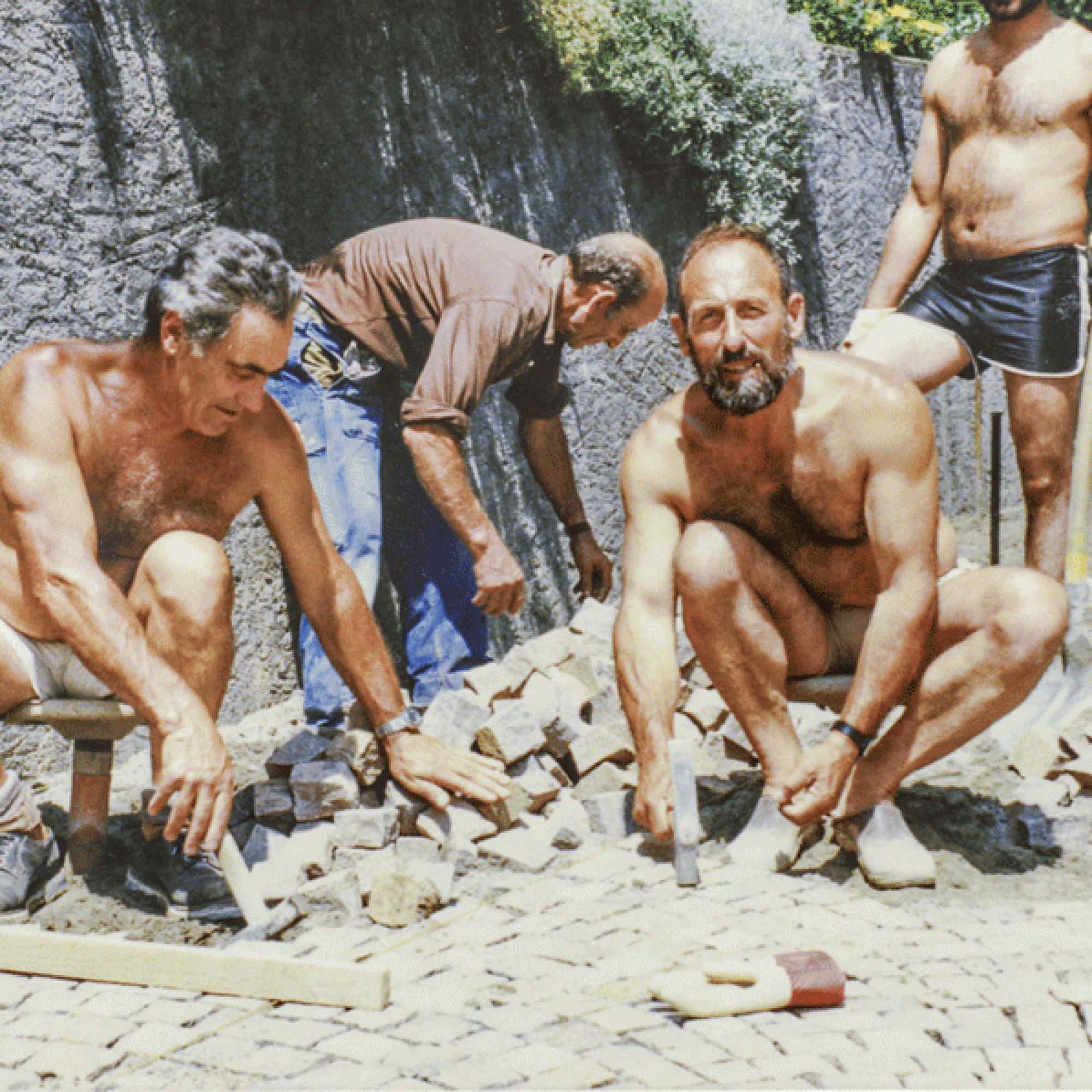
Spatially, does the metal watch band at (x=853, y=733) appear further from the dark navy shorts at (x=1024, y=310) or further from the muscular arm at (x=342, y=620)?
the dark navy shorts at (x=1024, y=310)

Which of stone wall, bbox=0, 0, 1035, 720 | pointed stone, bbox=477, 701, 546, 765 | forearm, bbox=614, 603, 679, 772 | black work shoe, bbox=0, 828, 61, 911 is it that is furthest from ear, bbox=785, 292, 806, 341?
black work shoe, bbox=0, 828, 61, 911

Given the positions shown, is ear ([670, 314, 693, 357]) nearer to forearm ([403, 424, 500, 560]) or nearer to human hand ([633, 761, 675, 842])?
forearm ([403, 424, 500, 560])

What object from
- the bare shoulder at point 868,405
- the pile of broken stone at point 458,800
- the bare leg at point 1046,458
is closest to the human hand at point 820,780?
the pile of broken stone at point 458,800

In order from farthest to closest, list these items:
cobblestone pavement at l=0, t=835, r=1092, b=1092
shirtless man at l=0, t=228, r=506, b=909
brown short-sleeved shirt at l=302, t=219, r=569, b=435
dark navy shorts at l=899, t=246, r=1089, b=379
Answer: dark navy shorts at l=899, t=246, r=1089, b=379 → brown short-sleeved shirt at l=302, t=219, r=569, b=435 → shirtless man at l=0, t=228, r=506, b=909 → cobblestone pavement at l=0, t=835, r=1092, b=1092

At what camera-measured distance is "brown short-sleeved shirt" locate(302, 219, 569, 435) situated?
13.9 feet

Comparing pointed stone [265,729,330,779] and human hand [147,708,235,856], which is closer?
human hand [147,708,235,856]

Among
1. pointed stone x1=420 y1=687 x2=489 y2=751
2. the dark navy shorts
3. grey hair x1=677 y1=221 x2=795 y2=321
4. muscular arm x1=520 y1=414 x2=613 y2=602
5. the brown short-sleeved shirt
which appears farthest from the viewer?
muscular arm x1=520 y1=414 x2=613 y2=602

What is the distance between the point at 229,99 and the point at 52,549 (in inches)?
93.3

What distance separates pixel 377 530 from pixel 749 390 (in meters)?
1.77

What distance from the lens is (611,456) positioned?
6332 mm

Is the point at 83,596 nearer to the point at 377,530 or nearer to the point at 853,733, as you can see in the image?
the point at 377,530

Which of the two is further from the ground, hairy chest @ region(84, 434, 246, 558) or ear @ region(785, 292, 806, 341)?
ear @ region(785, 292, 806, 341)

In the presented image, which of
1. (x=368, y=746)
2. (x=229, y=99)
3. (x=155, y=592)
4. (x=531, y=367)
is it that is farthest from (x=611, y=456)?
(x=155, y=592)

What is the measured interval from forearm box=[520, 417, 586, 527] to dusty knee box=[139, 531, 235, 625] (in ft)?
6.51
